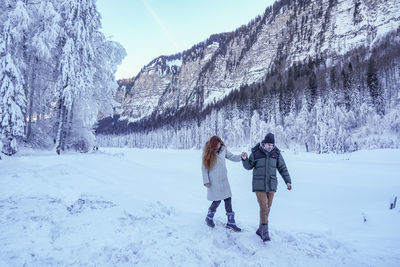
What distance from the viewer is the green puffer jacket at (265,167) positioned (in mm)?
4285

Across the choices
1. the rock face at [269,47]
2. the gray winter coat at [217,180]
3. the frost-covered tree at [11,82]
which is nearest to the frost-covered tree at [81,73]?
the frost-covered tree at [11,82]

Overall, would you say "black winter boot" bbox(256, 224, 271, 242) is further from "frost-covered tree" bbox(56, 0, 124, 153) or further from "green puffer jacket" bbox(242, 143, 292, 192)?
"frost-covered tree" bbox(56, 0, 124, 153)

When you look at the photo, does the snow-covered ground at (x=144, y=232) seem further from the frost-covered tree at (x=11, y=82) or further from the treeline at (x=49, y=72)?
the treeline at (x=49, y=72)

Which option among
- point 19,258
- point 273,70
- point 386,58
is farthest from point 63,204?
point 273,70

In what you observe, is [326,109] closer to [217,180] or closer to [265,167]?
[265,167]

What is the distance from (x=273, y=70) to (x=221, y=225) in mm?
99481

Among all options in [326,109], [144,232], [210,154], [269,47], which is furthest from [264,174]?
[269,47]

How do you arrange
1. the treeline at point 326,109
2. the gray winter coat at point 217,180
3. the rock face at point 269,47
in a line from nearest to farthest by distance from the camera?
the gray winter coat at point 217,180 → the treeline at point 326,109 → the rock face at point 269,47

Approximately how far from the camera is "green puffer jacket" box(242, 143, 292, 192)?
4285 mm

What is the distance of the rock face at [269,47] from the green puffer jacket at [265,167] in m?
81.4

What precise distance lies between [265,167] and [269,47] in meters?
121

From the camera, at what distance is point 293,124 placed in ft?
169

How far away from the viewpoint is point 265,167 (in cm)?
432

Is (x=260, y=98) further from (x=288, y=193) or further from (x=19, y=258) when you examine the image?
(x=19, y=258)
